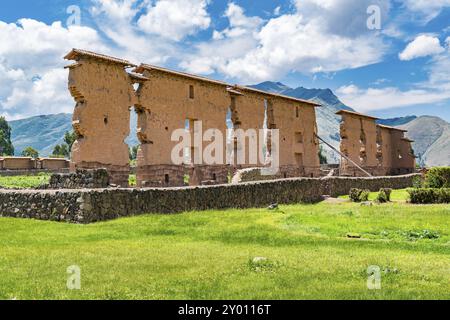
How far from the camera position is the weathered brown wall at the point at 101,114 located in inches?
1011

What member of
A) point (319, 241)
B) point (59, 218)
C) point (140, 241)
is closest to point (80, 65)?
point (59, 218)

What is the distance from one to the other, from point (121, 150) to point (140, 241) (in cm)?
1624

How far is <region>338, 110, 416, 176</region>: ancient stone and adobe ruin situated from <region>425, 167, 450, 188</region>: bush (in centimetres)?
1740

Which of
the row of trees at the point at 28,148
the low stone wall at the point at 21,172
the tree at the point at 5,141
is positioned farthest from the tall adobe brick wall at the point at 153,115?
the tree at the point at 5,141

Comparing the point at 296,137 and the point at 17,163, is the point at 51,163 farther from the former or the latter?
the point at 296,137

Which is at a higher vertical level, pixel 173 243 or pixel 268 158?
pixel 268 158

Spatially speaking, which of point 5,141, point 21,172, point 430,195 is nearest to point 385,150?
point 430,195

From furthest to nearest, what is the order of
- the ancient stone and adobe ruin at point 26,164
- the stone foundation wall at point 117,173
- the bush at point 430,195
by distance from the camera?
the ancient stone and adobe ruin at point 26,164 < the stone foundation wall at point 117,173 < the bush at point 430,195

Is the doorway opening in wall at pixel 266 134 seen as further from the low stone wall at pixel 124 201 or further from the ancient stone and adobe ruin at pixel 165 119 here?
the low stone wall at pixel 124 201

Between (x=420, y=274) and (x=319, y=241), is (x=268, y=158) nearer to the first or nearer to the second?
(x=319, y=241)

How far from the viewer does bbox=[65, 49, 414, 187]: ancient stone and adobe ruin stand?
26.1 meters

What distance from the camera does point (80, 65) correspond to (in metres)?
25.6

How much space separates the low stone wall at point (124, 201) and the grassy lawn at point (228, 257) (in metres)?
0.91


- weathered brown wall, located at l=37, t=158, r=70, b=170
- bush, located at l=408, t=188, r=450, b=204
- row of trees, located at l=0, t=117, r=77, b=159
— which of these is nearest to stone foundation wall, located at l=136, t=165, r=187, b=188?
bush, located at l=408, t=188, r=450, b=204
